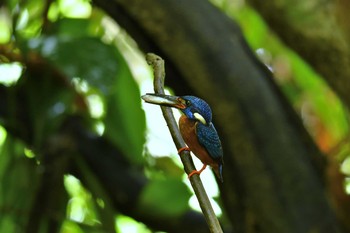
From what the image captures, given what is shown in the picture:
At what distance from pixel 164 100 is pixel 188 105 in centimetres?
2

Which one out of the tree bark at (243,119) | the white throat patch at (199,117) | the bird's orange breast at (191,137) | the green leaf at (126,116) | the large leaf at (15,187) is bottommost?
the large leaf at (15,187)

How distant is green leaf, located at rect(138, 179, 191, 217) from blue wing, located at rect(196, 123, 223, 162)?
0.51m

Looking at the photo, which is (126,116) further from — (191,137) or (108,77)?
(191,137)

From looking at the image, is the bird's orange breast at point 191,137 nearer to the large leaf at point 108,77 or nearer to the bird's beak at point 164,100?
the bird's beak at point 164,100

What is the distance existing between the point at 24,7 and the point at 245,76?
31 centimetres

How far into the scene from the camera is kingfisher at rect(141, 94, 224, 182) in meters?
0.27

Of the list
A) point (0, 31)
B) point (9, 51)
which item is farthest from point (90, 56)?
point (0, 31)

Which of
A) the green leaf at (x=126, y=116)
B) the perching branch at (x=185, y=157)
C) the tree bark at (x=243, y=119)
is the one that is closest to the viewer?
the perching branch at (x=185, y=157)

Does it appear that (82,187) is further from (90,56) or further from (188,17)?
(188,17)

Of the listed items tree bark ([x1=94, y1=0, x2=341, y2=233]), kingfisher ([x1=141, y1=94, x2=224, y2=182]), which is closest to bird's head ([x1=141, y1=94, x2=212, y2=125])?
kingfisher ([x1=141, y1=94, x2=224, y2=182])

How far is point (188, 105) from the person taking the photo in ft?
0.90

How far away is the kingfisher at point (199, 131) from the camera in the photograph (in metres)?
0.27

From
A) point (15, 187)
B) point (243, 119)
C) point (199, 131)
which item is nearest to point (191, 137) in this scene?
point (199, 131)

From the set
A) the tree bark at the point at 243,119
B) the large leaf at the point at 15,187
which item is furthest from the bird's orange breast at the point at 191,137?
the large leaf at the point at 15,187
